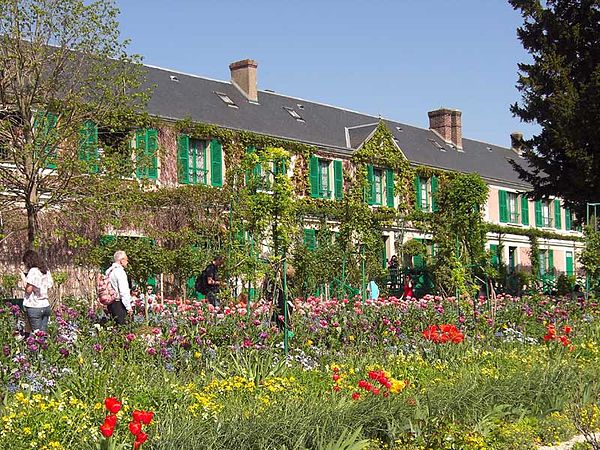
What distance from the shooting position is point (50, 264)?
18078 millimetres

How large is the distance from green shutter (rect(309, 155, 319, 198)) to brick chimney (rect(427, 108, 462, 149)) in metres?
11.7

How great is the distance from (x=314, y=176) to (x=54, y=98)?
11.0 m

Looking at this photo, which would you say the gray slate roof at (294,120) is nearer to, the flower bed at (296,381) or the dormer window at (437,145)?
the dormer window at (437,145)

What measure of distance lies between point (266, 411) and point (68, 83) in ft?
40.4

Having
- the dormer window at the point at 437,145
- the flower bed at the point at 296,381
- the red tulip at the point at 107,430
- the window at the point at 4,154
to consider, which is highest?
the dormer window at the point at 437,145

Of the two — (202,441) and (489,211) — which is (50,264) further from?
(489,211)

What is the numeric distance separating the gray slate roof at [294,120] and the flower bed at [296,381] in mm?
13354

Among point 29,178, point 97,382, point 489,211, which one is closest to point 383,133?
point 489,211

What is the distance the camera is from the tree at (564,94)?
19.7 metres

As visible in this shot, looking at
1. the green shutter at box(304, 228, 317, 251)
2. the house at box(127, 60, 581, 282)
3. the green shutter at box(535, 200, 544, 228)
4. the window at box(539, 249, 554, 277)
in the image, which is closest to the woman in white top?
the house at box(127, 60, 581, 282)

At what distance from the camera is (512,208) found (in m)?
35.1

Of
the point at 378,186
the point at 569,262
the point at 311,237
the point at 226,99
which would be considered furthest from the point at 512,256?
the point at 226,99

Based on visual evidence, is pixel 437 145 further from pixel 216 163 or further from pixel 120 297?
pixel 120 297

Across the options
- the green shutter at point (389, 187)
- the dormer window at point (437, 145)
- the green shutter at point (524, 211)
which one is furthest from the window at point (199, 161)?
the green shutter at point (524, 211)
